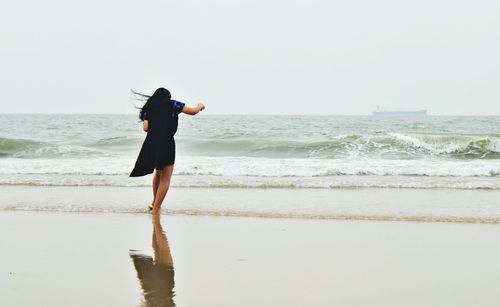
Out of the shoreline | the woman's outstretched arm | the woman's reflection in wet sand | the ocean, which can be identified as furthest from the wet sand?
the ocean

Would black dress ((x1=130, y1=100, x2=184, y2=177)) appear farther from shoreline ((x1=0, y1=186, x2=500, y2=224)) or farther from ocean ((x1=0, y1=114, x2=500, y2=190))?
ocean ((x1=0, y1=114, x2=500, y2=190))

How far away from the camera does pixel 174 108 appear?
6805mm

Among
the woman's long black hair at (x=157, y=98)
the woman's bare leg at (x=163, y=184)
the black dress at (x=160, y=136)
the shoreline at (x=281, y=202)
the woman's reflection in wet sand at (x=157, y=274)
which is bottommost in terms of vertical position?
the shoreline at (x=281, y=202)

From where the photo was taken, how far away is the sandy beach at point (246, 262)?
3.53m

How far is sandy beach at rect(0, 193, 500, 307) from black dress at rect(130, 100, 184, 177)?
0.74m

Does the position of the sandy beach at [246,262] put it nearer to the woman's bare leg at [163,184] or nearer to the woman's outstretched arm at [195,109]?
the woman's bare leg at [163,184]

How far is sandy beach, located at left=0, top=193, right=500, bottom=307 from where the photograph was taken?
3.53m

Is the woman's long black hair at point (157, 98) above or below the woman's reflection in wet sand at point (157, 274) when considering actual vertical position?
above

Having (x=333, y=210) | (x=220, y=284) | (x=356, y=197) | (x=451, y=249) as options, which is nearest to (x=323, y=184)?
(x=356, y=197)

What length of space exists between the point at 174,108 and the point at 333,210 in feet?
7.75

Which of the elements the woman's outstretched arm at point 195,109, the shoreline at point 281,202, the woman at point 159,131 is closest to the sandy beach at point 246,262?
the shoreline at point 281,202

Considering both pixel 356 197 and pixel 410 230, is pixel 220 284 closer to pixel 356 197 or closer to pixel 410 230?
pixel 410 230

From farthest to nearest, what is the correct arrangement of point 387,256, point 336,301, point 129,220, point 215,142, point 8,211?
point 215,142 < point 8,211 < point 129,220 < point 387,256 < point 336,301

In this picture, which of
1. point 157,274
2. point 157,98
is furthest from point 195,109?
point 157,274
